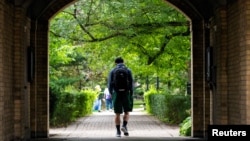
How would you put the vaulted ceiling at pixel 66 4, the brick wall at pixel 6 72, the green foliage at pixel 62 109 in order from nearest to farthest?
the brick wall at pixel 6 72 → the vaulted ceiling at pixel 66 4 → the green foliage at pixel 62 109

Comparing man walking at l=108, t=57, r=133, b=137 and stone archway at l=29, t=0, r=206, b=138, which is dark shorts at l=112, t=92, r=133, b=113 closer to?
man walking at l=108, t=57, r=133, b=137

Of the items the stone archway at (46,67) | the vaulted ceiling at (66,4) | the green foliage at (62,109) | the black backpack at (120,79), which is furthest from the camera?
the green foliage at (62,109)

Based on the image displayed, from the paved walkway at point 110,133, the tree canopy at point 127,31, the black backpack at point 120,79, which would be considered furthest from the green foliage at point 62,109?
the black backpack at point 120,79

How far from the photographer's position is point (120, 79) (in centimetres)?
1162

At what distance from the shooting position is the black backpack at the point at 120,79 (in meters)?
A: 11.6

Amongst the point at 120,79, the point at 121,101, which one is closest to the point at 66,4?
the point at 120,79

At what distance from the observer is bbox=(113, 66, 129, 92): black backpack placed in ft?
38.1

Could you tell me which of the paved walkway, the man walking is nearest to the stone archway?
the paved walkway

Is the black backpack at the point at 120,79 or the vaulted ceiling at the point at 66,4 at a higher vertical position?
the vaulted ceiling at the point at 66,4

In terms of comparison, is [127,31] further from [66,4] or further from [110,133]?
[66,4]

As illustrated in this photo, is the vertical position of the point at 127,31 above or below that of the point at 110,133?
above

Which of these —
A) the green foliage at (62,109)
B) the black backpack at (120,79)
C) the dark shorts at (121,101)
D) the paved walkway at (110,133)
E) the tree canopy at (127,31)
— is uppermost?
the tree canopy at (127,31)

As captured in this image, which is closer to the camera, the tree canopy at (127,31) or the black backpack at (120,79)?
the black backpack at (120,79)

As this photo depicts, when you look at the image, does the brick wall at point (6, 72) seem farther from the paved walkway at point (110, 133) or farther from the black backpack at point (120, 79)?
the black backpack at point (120, 79)
